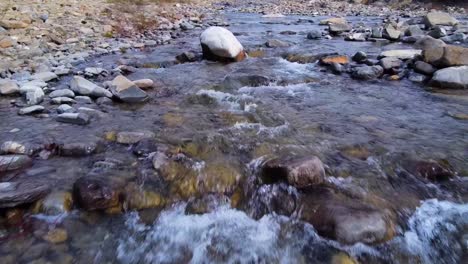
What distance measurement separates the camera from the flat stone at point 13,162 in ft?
11.4

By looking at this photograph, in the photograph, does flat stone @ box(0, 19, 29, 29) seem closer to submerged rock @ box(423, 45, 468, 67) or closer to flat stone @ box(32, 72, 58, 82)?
flat stone @ box(32, 72, 58, 82)

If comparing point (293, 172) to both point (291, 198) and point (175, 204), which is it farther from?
point (175, 204)

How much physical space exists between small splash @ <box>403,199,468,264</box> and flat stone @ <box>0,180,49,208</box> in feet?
10.1

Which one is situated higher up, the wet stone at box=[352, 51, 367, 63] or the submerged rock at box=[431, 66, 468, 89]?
the submerged rock at box=[431, 66, 468, 89]

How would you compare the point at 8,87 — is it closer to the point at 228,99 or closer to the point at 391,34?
the point at 228,99

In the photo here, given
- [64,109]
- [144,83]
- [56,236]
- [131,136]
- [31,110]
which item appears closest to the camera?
[56,236]

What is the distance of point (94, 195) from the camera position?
3045 mm

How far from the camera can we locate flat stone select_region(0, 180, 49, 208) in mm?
2900

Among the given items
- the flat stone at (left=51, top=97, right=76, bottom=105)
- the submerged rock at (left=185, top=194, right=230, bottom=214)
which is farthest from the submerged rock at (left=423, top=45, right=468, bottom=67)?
the flat stone at (left=51, top=97, right=76, bottom=105)

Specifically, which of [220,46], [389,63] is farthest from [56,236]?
[389,63]

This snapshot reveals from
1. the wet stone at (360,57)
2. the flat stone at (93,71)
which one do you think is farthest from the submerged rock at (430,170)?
the flat stone at (93,71)

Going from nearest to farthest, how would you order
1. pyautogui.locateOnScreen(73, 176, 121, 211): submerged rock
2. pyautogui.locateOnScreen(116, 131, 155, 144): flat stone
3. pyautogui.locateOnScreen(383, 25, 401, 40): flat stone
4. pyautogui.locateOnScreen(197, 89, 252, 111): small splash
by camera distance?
pyautogui.locateOnScreen(73, 176, 121, 211): submerged rock, pyautogui.locateOnScreen(116, 131, 155, 144): flat stone, pyautogui.locateOnScreen(197, 89, 252, 111): small splash, pyautogui.locateOnScreen(383, 25, 401, 40): flat stone

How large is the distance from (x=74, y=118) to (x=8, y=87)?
5.82 feet

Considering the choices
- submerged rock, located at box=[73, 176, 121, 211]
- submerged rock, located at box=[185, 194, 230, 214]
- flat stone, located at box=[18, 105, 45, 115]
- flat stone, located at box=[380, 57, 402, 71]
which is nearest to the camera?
submerged rock, located at box=[73, 176, 121, 211]
